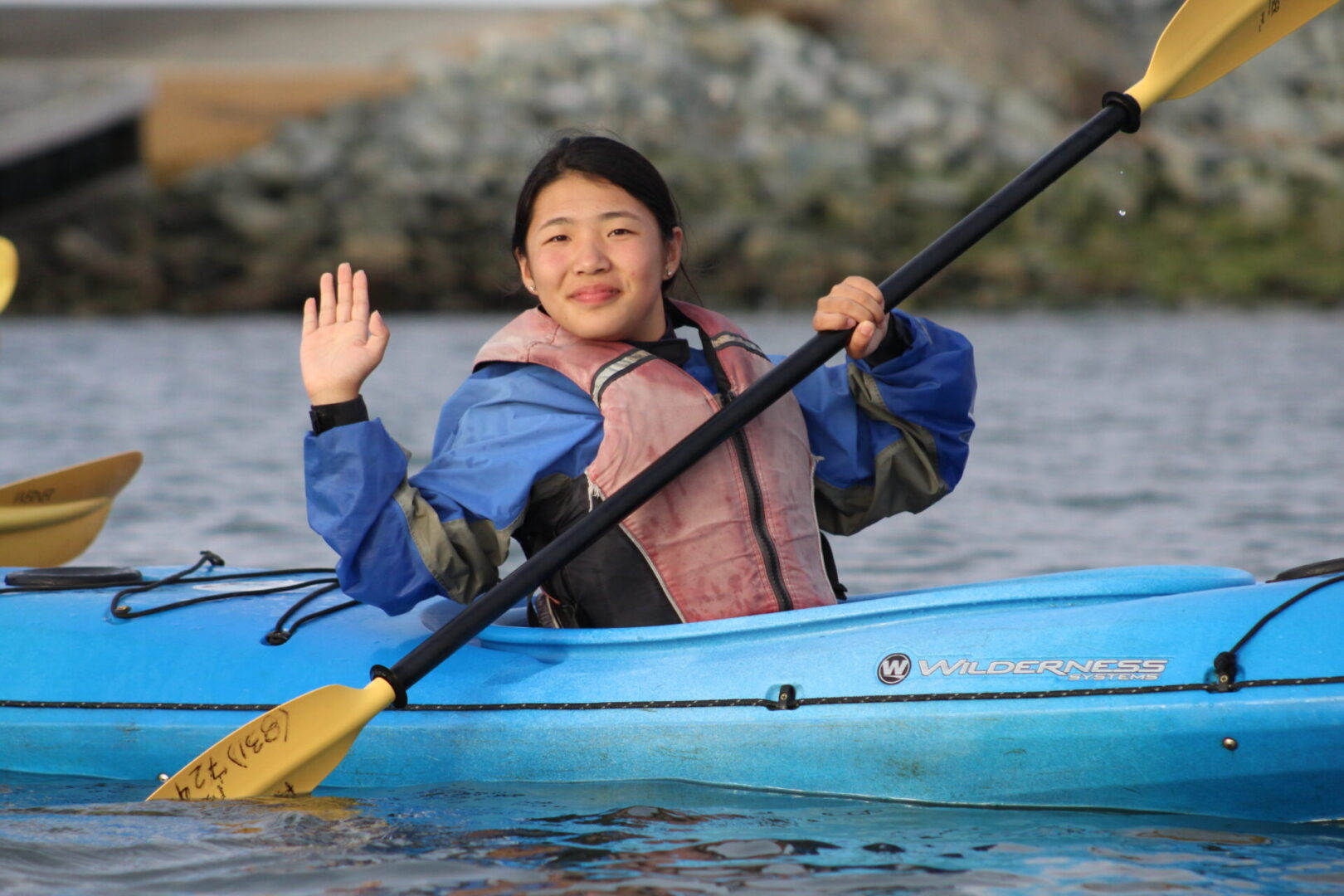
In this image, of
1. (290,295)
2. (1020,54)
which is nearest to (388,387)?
(290,295)

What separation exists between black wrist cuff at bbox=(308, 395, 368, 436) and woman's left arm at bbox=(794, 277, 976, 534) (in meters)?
0.89

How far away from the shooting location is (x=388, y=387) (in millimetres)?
12219

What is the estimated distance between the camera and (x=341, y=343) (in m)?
2.86

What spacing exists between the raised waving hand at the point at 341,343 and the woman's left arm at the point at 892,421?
846 mm

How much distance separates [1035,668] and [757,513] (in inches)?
21.6

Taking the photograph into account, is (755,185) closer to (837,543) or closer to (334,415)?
(837,543)

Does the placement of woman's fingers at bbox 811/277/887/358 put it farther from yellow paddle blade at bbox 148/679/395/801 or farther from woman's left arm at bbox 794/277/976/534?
yellow paddle blade at bbox 148/679/395/801

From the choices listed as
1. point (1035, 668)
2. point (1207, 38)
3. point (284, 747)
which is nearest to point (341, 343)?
point (284, 747)

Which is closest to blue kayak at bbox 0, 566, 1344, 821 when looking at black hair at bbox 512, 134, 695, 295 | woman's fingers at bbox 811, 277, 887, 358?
woman's fingers at bbox 811, 277, 887, 358

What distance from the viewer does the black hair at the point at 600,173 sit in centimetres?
306

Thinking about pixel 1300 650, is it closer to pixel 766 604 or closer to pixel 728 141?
pixel 766 604

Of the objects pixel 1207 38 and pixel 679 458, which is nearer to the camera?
pixel 679 458

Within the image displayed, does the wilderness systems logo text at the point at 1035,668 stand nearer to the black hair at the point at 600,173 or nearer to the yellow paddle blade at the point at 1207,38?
the black hair at the point at 600,173

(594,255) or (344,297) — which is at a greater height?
(594,255)
